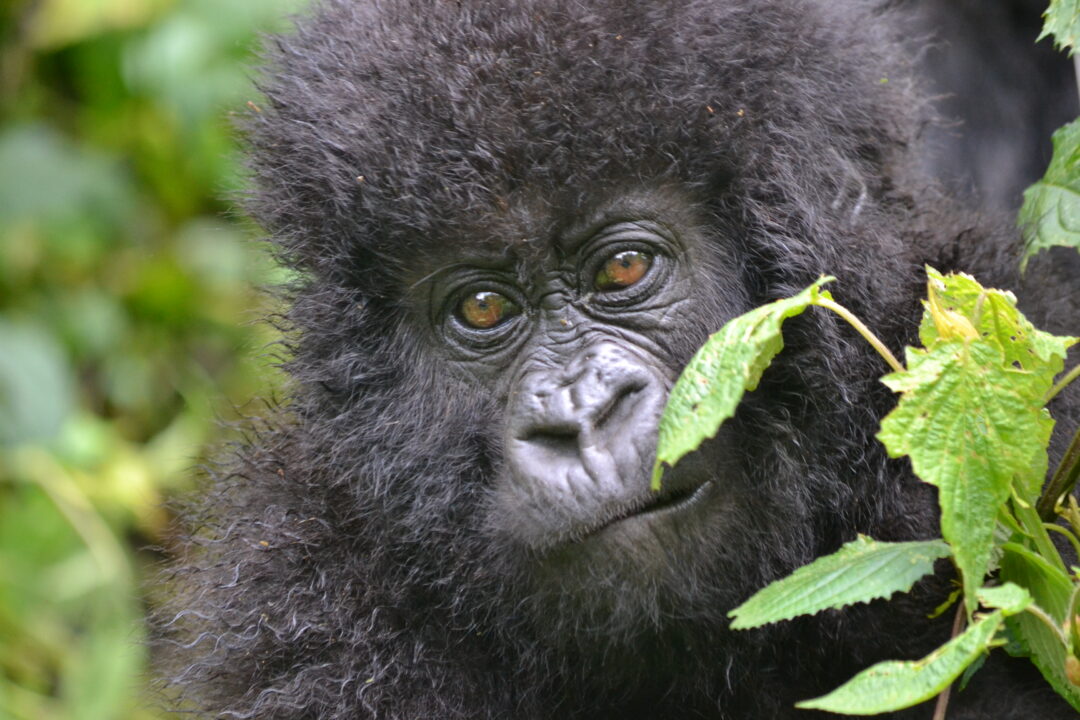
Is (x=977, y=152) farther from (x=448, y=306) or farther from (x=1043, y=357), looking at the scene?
(x=1043, y=357)

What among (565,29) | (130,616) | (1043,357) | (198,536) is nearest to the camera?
(1043,357)

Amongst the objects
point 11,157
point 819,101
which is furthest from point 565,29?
point 11,157

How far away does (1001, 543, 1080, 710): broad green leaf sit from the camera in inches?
65.9

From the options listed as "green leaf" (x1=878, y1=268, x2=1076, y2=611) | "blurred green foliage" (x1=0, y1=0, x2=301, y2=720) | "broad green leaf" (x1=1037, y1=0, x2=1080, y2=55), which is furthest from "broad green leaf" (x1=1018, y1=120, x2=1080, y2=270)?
"blurred green foliage" (x1=0, y1=0, x2=301, y2=720)

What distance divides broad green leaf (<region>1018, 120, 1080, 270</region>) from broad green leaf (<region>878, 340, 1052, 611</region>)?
56cm

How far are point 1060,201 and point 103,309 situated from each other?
12.6ft

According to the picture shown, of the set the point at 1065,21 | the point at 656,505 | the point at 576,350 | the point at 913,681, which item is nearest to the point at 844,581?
the point at 913,681

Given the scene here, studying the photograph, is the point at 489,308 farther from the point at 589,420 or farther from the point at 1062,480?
the point at 1062,480

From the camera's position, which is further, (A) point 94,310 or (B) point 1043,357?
(A) point 94,310

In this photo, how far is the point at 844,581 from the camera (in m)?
1.70

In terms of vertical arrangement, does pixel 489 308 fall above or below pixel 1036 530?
below

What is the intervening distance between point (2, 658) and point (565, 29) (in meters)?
3.20

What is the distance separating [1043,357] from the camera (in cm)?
170

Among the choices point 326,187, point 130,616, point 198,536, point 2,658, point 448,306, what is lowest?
point 2,658
